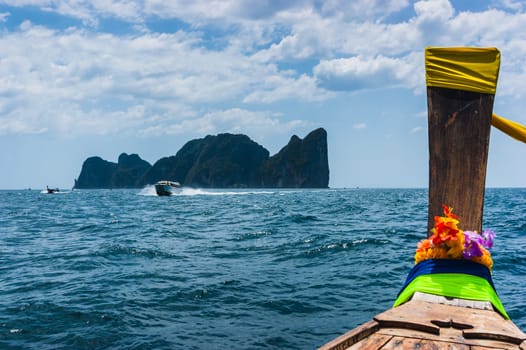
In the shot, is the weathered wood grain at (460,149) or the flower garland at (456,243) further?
the weathered wood grain at (460,149)

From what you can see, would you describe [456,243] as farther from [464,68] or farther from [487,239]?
[464,68]

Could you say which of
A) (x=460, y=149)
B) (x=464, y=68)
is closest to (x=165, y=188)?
(x=460, y=149)

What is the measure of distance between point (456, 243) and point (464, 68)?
169 cm

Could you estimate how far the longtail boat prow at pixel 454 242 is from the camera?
308 cm

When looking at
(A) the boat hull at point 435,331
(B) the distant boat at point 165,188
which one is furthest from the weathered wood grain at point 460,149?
(B) the distant boat at point 165,188

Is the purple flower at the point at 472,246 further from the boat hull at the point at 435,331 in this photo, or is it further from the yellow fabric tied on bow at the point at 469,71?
the yellow fabric tied on bow at the point at 469,71

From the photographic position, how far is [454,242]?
13.1 ft

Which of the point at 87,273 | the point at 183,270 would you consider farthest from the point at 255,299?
the point at 87,273

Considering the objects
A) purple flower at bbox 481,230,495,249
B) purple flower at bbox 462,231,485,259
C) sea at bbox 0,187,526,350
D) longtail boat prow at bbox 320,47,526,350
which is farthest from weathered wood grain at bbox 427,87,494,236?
sea at bbox 0,187,526,350

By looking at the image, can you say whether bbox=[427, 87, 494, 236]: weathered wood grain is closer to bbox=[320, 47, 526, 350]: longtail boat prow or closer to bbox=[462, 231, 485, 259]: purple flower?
bbox=[320, 47, 526, 350]: longtail boat prow

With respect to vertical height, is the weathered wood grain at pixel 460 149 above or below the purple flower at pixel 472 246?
above

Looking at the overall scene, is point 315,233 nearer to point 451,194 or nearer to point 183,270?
point 183,270

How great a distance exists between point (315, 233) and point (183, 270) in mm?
7723

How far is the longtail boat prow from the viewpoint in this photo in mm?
3082
